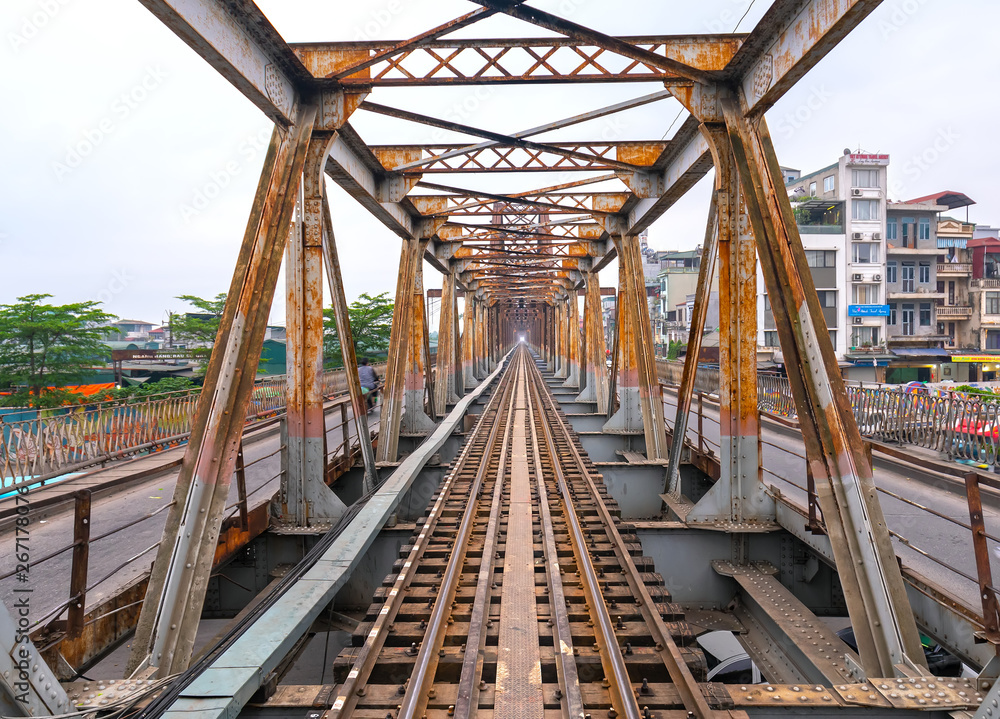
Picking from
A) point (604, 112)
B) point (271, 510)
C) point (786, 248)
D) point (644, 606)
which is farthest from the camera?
point (604, 112)

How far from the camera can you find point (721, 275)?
714 centimetres

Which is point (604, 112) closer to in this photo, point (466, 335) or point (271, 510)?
point (271, 510)

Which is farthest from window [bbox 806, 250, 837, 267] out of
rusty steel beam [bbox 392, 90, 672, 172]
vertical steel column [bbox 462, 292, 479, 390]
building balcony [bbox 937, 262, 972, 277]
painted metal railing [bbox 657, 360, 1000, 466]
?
rusty steel beam [bbox 392, 90, 672, 172]

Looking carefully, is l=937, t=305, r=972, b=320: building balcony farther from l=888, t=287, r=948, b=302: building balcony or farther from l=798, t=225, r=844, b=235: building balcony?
l=798, t=225, r=844, b=235: building balcony

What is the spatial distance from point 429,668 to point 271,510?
4483 mm

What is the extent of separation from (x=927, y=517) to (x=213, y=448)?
29.3 feet

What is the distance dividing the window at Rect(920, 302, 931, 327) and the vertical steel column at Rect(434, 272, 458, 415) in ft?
121

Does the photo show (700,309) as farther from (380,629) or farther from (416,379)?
(416,379)

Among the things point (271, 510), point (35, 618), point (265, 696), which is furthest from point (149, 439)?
point (265, 696)

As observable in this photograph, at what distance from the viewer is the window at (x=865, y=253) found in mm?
38406

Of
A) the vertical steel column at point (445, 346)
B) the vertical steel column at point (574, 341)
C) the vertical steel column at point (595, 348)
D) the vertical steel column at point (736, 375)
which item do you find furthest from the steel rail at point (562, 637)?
the vertical steel column at point (574, 341)

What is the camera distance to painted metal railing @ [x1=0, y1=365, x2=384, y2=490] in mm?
9156

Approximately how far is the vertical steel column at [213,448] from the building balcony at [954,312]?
49450mm

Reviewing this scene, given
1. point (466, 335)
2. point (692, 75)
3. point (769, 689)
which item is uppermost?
point (692, 75)
